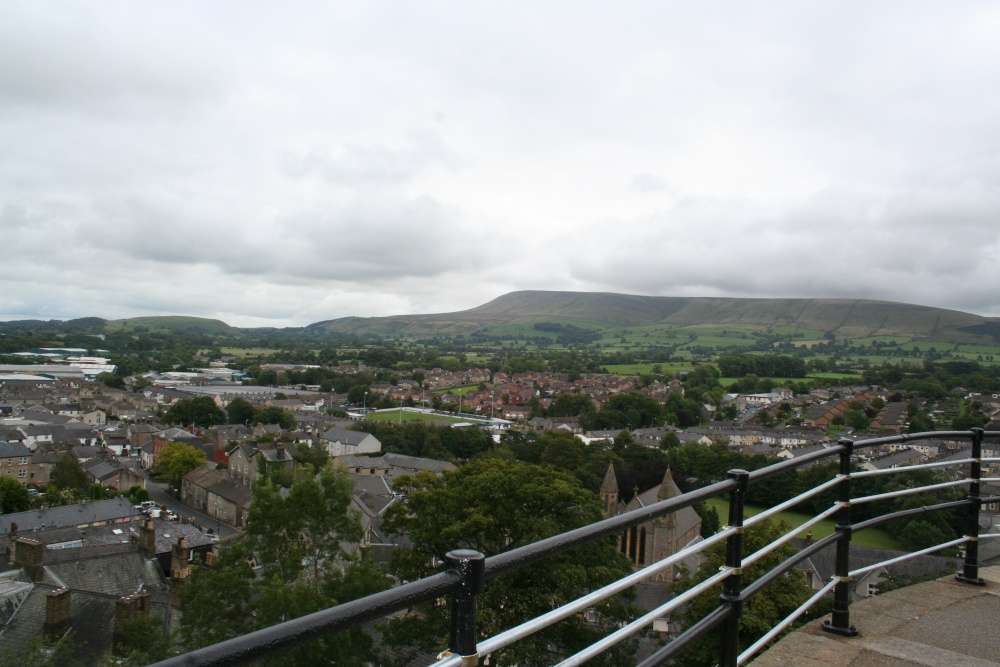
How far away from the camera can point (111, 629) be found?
15625 millimetres

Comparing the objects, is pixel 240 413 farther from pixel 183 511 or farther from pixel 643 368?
pixel 643 368

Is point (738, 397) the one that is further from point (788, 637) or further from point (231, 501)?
point (788, 637)

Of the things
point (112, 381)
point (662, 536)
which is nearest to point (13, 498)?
point (662, 536)

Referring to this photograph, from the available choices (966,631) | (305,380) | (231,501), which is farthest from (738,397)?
(966,631)

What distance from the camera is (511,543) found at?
16797mm

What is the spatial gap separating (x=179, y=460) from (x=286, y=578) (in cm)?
4067

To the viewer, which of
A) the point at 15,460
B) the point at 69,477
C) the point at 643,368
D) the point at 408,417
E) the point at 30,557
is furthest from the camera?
the point at 643,368

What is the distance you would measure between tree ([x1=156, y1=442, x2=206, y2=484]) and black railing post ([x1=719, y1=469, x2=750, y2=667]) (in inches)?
2055

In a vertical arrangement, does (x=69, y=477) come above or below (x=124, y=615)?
below

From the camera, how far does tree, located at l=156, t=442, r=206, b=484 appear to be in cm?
4916

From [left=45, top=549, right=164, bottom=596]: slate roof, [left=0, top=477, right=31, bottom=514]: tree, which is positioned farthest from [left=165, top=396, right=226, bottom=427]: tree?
[left=45, top=549, right=164, bottom=596]: slate roof

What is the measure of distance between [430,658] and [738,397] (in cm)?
10574

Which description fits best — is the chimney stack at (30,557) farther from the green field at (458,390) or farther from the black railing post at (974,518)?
the green field at (458,390)

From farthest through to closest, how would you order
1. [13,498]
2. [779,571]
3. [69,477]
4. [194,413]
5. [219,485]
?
[194,413], [219,485], [69,477], [13,498], [779,571]
